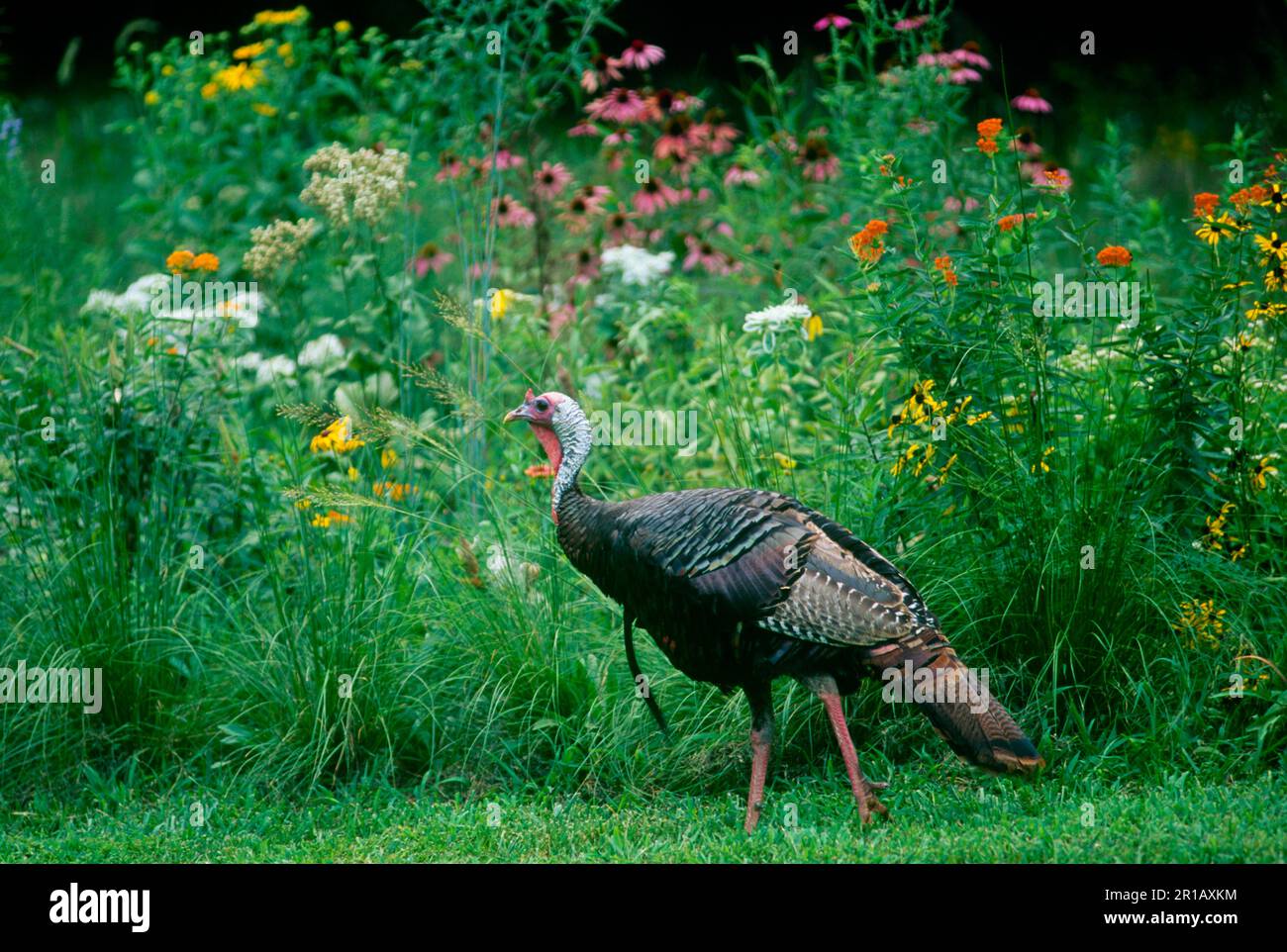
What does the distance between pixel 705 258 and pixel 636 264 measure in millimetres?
698

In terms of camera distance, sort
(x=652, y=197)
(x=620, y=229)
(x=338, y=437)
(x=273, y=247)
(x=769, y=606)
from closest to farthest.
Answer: (x=769, y=606) → (x=338, y=437) → (x=273, y=247) → (x=652, y=197) → (x=620, y=229)

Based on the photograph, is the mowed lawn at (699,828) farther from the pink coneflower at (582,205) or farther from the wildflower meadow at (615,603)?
the pink coneflower at (582,205)

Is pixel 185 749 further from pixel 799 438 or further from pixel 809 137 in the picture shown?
pixel 809 137

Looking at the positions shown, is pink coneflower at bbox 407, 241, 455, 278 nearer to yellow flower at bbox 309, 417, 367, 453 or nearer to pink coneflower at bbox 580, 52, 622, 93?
pink coneflower at bbox 580, 52, 622, 93

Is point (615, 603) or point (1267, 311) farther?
point (615, 603)

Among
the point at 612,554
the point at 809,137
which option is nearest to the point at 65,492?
the point at 612,554

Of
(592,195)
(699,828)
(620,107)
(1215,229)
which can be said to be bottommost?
(699,828)

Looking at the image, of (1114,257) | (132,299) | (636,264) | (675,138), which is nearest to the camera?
(1114,257)

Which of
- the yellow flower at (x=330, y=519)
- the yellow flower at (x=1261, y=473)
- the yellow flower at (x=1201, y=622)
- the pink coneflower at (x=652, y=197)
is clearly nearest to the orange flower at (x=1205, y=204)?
the yellow flower at (x=1261, y=473)

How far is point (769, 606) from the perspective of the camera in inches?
184

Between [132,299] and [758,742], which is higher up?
[132,299]

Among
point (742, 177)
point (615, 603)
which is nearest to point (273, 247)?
point (615, 603)

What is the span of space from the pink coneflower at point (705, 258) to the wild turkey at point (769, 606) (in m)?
3.46

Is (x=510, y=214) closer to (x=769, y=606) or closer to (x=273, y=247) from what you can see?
(x=273, y=247)
